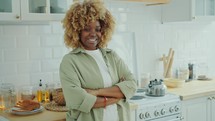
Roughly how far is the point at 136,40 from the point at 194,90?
2.62 ft

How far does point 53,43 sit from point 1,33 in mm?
481

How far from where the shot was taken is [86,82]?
2182 mm

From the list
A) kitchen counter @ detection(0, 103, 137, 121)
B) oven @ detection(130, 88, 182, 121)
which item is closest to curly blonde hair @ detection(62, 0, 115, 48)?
kitchen counter @ detection(0, 103, 137, 121)

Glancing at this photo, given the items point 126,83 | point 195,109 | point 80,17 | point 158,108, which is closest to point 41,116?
point 126,83

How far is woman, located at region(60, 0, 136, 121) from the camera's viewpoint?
6.91ft

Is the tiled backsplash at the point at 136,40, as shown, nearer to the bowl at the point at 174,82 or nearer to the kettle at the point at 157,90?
the bowl at the point at 174,82

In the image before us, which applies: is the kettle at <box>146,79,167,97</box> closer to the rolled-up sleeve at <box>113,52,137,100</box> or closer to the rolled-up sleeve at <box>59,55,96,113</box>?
the rolled-up sleeve at <box>113,52,137,100</box>

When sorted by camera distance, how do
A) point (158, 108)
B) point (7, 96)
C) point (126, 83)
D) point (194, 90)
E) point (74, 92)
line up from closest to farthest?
1. point (74, 92)
2. point (126, 83)
3. point (7, 96)
4. point (158, 108)
5. point (194, 90)

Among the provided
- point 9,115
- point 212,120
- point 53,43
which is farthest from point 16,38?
point 212,120

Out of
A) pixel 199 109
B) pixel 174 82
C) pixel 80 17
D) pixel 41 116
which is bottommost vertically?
pixel 199 109

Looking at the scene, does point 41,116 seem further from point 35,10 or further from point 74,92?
point 35,10

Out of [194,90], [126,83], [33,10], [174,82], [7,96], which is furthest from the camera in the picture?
[174,82]

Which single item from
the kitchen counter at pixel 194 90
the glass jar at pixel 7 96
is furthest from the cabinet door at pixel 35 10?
the kitchen counter at pixel 194 90

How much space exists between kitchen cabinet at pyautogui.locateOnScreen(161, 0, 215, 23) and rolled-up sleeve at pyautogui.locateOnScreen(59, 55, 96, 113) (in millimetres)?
1756
